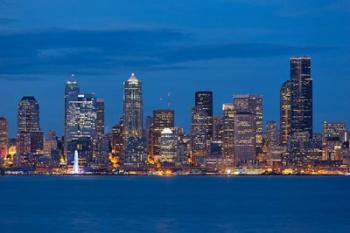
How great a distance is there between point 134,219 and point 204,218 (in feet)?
24.0

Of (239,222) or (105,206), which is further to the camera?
(105,206)

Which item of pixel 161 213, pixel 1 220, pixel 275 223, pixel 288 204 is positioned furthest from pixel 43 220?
pixel 288 204

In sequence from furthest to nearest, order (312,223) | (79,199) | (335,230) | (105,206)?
(79,199) < (105,206) < (312,223) < (335,230)

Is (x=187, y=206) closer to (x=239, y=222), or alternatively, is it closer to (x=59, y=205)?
(x=59, y=205)

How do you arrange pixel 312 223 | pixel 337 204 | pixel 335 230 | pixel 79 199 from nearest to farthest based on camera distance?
pixel 335 230
pixel 312 223
pixel 337 204
pixel 79 199

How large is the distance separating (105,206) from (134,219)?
2408 cm

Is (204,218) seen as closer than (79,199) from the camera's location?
Yes

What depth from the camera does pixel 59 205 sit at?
134m

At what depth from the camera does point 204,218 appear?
10744cm

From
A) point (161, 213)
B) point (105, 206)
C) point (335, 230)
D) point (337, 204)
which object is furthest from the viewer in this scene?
point (337, 204)

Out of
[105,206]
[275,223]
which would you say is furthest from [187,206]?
[275,223]

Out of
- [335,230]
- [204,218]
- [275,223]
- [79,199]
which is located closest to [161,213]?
[204,218]

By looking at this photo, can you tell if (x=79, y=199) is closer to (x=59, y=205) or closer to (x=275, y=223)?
(x=59, y=205)

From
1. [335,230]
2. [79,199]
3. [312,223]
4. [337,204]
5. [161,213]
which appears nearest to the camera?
[335,230]
